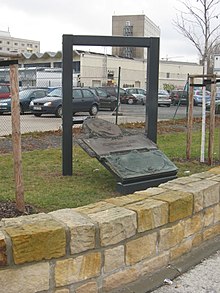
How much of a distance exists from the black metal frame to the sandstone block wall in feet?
9.85

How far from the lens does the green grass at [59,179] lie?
5.35 m

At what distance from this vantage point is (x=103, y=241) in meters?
2.99

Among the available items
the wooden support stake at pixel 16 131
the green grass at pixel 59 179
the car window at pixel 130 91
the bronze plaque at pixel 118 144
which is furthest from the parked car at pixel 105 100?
the wooden support stake at pixel 16 131

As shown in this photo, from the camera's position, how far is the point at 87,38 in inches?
257

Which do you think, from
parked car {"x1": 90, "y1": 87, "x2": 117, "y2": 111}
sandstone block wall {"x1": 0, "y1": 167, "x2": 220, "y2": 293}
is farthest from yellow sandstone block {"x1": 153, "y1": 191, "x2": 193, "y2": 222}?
parked car {"x1": 90, "y1": 87, "x2": 117, "y2": 111}

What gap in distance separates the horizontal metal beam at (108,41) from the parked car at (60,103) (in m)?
14.3

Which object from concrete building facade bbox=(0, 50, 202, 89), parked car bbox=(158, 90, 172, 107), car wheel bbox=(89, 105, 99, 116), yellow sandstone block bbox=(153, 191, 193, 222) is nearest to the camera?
yellow sandstone block bbox=(153, 191, 193, 222)

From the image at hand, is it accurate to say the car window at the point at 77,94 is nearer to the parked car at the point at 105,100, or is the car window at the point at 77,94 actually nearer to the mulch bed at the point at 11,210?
the parked car at the point at 105,100

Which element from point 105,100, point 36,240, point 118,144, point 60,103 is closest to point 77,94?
point 60,103

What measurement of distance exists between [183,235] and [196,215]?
0.26 m

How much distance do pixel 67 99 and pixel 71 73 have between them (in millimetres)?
413

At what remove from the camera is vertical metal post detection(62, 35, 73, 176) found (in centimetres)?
645

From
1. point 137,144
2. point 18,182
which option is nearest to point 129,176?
point 137,144

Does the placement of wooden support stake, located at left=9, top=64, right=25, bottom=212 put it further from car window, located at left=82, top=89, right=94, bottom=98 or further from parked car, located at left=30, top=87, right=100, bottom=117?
car window, located at left=82, top=89, right=94, bottom=98
